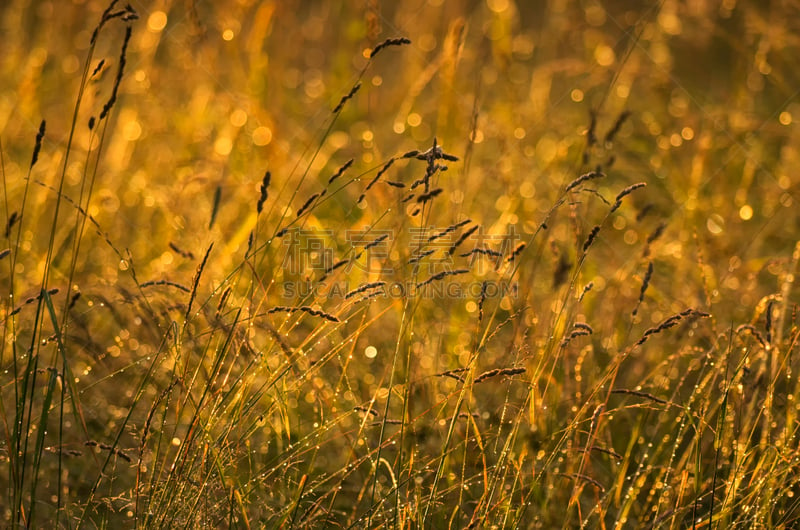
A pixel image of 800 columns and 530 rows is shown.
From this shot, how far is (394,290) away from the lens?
5.93 ft

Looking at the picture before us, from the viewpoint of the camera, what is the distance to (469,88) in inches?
138

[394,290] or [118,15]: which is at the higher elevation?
[118,15]

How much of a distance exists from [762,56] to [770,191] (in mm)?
477

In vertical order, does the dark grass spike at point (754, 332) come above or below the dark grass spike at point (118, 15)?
below

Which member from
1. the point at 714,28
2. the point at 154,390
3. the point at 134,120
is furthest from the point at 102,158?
the point at 714,28

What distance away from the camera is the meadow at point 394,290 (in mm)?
1121

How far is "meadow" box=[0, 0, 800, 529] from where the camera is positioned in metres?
1.12

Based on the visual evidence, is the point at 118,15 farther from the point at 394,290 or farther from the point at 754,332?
the point at 754,332

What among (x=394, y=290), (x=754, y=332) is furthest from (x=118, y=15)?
(x=754, y=332)

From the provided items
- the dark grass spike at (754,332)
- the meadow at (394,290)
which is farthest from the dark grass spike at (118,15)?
the dark grass spike at (754,332)

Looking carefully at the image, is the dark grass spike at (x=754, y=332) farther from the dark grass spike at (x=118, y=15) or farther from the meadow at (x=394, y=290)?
the dark grass spike at (x=118, y=15)

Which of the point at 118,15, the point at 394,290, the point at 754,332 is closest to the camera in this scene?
the point at 118,15

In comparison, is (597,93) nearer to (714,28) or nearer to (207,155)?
(714,28)

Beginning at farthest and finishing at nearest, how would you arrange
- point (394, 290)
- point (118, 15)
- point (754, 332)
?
point (394, 290)
point (754, 332)
point (118, 15)
